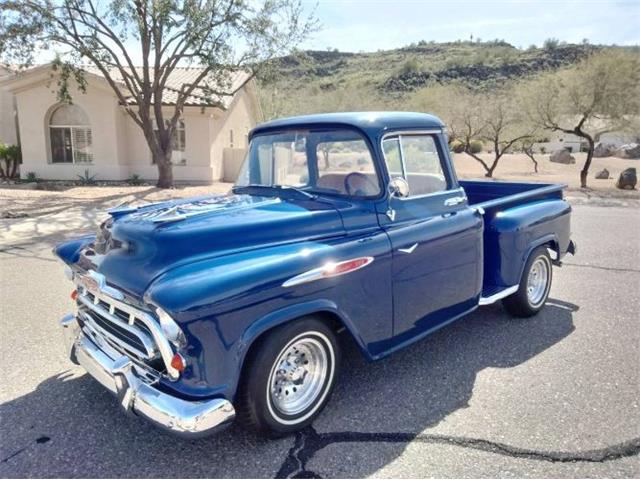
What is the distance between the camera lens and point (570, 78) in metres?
19.5

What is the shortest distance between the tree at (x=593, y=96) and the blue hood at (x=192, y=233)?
19133 mm

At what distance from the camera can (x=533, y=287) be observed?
16.9ft

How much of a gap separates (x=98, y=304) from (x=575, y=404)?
324cm

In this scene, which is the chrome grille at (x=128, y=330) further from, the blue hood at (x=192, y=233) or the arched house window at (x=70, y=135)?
the arched house window at (x=70, y=135)

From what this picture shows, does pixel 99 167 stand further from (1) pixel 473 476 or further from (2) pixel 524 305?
(1) pixel 473 476

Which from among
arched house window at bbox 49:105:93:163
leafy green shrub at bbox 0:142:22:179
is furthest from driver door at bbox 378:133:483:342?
leafy green shrub at bbox 0:142:22:179

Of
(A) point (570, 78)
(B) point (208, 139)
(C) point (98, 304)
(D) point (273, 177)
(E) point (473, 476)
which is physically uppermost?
(A) point (570, 78)

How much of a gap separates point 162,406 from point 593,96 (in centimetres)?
2073

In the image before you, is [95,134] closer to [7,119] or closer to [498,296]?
[7,119]

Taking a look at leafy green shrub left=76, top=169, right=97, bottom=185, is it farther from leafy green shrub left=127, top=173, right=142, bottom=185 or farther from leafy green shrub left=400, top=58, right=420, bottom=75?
leafy green shrub left=400, top=58, right=420, bottom=75

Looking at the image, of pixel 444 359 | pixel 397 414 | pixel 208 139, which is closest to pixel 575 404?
pixel 444 359

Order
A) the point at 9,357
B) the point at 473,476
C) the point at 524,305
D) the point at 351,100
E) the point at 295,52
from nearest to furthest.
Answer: the point at 473,476 → the point at 9,357 → the point at 524,305 → the point at 295,52 → the point at 351,100

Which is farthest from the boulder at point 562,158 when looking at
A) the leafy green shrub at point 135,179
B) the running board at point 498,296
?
the running board at point 498,296

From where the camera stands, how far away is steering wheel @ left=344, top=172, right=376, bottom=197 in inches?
141
